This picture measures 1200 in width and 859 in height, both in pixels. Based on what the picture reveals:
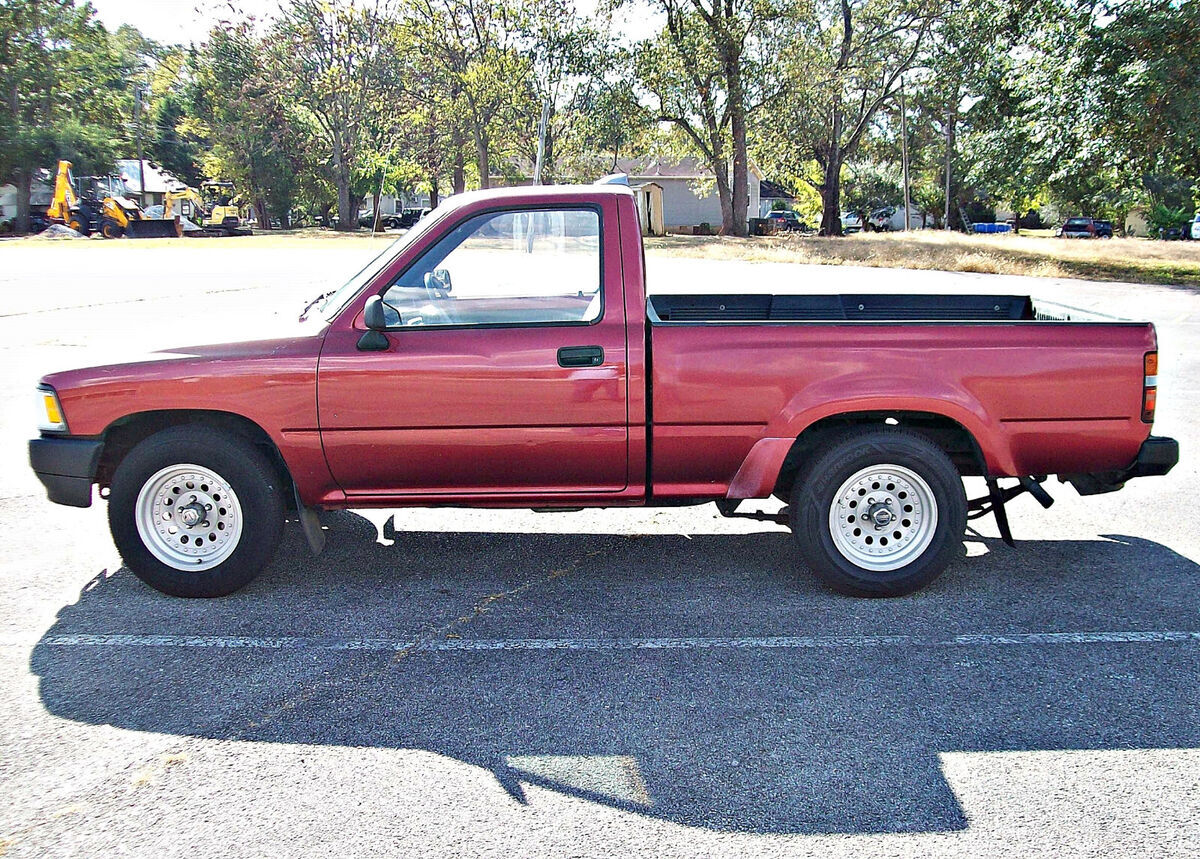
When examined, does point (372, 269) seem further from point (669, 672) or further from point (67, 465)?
point (669, 672)

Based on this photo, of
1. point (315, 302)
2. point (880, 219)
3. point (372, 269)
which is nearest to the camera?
point (372, 269)

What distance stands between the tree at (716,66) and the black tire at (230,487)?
43278 mm

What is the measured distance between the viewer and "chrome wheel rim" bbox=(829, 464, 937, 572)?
15.9 ft

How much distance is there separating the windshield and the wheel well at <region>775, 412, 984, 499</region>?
1.97 m

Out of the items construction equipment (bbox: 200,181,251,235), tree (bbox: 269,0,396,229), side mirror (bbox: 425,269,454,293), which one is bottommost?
side mirror (bbox: 425,269,454,293)

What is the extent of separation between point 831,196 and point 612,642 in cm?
5079

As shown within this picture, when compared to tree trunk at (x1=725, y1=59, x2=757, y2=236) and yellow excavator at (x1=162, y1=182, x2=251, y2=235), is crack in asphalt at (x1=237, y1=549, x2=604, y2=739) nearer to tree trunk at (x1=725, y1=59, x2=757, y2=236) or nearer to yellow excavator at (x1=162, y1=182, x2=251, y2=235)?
tree trunk at (x1=725, y1=59, x2=757, y2=236)

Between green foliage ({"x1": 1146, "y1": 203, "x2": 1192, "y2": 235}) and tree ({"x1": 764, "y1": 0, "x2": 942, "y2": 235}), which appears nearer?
tree ({"x1": 764, "y1": 0, "x2": 942, "y2": 235})

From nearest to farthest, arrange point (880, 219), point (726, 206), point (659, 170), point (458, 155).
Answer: point (726, 206) < point (458, 155) < point (659, 170) < point (880, 219)

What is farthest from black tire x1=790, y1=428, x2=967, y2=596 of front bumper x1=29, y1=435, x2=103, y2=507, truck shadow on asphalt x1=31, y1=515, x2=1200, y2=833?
front bumper x1=29, y1=435, x2=103, y2=507

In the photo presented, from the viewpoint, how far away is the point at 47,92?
184 ft

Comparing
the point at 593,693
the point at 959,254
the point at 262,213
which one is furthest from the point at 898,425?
the point at 262,213

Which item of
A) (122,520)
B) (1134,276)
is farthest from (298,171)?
(122,520)

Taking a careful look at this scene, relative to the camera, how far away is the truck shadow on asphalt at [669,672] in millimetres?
3439
